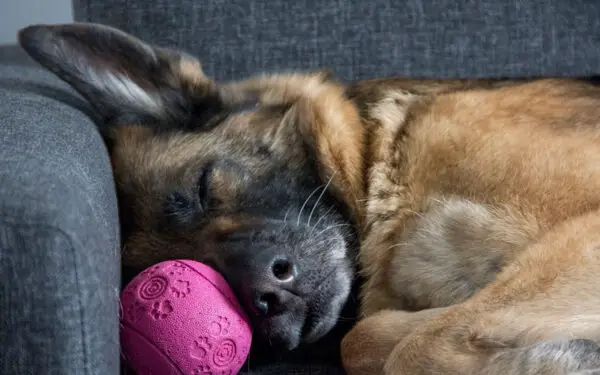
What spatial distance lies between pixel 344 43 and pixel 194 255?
101 centimetres

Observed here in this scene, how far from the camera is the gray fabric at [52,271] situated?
96cm

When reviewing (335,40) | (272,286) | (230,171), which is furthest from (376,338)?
(335,40)

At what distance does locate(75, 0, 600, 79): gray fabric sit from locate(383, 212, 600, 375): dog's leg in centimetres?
107

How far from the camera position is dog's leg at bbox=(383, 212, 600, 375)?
3.80 ft

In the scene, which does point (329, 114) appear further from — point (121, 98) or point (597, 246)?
point (597, 246)

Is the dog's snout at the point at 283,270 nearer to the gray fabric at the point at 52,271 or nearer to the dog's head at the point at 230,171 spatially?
the dog's head at the point at 230,171

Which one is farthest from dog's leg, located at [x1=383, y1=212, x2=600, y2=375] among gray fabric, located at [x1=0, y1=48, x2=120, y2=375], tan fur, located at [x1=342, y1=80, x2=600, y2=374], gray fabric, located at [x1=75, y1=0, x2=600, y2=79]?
gray fabric, located at [x1=75, y1=0, x2=600, y2=79]

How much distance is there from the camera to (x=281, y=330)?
54.1 inches

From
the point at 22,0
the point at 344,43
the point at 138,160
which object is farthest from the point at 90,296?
the point at 22,0

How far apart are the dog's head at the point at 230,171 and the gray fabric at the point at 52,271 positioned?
363mm

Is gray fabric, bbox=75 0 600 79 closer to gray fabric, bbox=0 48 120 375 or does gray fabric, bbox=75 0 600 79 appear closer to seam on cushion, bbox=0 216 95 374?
gray fabric, bbox=0 48 120 375

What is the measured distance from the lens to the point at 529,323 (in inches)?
47.3

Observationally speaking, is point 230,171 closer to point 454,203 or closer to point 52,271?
point 454,203

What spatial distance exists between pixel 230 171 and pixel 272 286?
341mm
